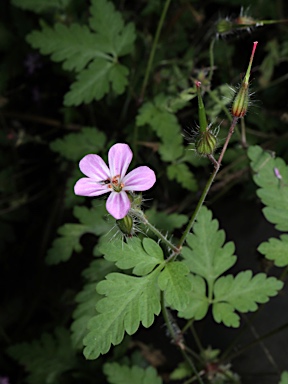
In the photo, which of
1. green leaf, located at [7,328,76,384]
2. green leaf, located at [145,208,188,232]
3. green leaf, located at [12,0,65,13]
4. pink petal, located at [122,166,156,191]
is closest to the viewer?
pink petal, located at [122,166,156,191]

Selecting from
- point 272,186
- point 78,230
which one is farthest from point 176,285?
point 78,230

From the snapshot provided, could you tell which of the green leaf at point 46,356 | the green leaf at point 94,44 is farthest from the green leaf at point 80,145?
the green leaf at point 46,356

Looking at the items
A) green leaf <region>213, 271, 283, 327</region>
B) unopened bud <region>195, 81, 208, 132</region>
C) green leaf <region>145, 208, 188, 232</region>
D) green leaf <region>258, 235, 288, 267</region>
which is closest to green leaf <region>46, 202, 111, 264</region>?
green leaf <region>145, 208, 188, 232</region>

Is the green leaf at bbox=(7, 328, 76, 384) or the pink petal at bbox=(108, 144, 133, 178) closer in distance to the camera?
the pink petal at bbox=(108, 144, 133, 178)

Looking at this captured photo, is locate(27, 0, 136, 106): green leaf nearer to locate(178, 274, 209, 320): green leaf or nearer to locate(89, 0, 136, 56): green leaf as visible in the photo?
locate(89, 0, 136, 56): green leaf

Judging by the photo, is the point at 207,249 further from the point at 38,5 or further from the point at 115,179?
the point at 38,5

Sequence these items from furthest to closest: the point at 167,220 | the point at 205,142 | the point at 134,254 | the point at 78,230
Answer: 1. the point at 78,230
2. the point at 167,220
3. the point at 134,254
4. the point at 205,142
